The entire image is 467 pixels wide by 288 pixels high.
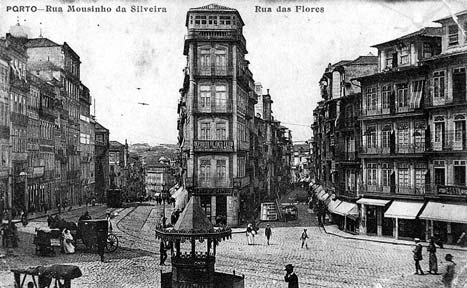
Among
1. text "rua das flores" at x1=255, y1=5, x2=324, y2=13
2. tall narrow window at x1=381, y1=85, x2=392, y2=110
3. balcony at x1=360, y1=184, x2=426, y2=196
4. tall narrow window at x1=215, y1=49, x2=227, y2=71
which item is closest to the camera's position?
text "rua das flores" at x1=255, y1=5, x2=324, y2=13

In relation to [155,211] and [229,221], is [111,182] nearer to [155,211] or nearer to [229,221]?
[155,211]

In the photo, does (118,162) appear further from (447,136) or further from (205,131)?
(447,136)

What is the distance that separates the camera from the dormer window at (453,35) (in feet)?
88.9

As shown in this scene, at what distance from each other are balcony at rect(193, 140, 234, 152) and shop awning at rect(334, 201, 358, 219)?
8.77 meters

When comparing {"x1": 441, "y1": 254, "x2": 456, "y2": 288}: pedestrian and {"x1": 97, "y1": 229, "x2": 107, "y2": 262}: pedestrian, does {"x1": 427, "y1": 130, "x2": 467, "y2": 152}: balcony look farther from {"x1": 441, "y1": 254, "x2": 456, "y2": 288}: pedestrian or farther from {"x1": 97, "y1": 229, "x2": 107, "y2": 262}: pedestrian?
{"x1": 97, "y1": 229, "x2": 107, "y2": 262}: pedestrian

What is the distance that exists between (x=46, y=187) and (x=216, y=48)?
1740 centimetres

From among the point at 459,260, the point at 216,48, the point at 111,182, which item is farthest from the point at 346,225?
the point at 111,182

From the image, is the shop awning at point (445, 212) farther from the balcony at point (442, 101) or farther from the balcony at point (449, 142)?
the balcony at point (442, 101)

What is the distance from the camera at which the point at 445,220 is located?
90.0 feet

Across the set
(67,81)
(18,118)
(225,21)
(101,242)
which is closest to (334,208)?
(225,21)

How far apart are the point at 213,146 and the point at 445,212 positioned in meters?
16.6

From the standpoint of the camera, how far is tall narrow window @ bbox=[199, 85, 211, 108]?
37.6m

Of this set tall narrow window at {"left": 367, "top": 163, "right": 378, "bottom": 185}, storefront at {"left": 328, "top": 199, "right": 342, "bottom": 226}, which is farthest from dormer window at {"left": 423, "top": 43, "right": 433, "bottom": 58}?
storefront at {"left": 328, "top": 199, "right": 342, "bottom": 226}

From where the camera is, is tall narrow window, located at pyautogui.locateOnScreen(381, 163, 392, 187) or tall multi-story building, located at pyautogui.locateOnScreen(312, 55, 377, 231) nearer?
tall narrow window, located at pyautogui.locateOnScreen(381, 163, 392, 187)
